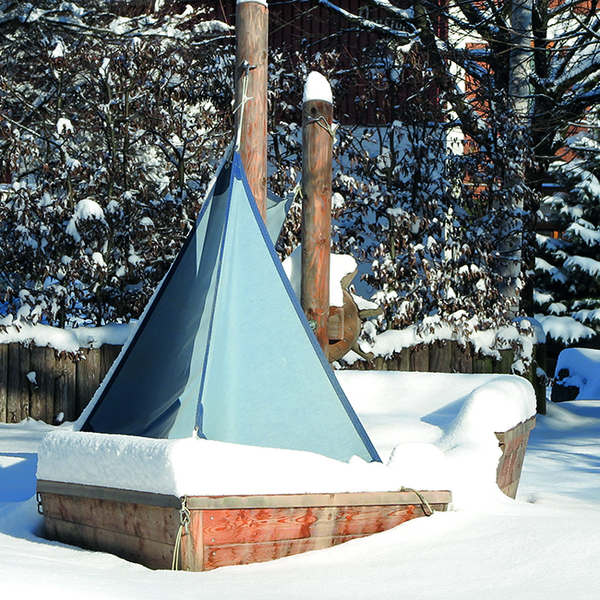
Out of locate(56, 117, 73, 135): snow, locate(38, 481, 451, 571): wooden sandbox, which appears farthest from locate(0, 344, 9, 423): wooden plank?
locate(38, 481, 451, 571): wooden sandbox

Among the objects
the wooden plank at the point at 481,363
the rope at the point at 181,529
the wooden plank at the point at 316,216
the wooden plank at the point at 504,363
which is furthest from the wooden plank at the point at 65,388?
the rope at the point at 181,529

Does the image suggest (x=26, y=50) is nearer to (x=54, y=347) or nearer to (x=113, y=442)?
(x=54, y=347)

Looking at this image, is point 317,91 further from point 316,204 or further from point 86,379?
point 86,379

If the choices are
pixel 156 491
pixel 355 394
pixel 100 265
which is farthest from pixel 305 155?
pixel 100 265

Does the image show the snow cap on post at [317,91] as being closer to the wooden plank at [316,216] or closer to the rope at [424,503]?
the wooden plank at [316,216]

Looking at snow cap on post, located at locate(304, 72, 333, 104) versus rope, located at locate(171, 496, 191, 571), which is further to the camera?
snow cap on post, located at locate(304, 72, 333, 104)

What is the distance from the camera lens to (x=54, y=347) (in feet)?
28.7

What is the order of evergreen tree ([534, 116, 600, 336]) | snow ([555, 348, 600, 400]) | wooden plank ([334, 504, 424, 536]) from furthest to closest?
evergreen tree ([534, 116, 600, 336]), snow ([555, 348, 600, 400]), wooden plank ([334, 504, 424, 536])

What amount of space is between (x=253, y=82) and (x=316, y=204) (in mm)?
1057

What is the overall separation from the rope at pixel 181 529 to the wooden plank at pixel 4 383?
19.8 ft

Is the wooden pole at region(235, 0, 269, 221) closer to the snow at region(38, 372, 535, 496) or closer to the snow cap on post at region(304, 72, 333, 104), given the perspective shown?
the snow cap on post at region(304, 72, 333, 104)

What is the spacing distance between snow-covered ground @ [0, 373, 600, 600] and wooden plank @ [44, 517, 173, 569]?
0.21 feet

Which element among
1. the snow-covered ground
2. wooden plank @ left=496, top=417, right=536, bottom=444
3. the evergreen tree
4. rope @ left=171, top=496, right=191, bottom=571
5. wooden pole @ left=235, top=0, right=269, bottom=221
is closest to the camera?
the snow-covered ground

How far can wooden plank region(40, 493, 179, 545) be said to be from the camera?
3453 mm
